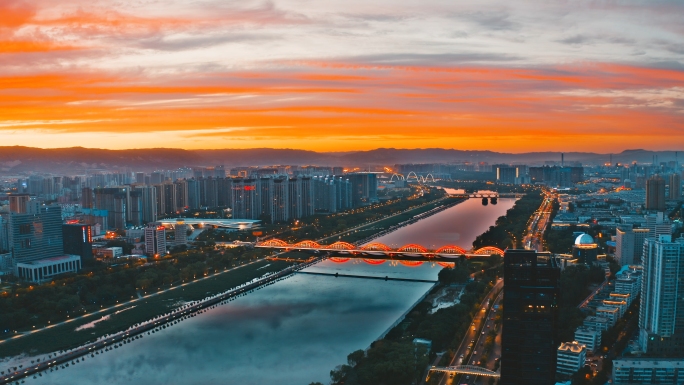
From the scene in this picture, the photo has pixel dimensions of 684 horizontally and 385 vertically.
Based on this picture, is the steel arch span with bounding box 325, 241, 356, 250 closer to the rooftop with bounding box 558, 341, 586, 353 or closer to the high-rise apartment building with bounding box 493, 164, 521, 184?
the rooftop with bounding box 558, 341, 586, 353

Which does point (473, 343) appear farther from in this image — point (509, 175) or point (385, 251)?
point (509, 175)

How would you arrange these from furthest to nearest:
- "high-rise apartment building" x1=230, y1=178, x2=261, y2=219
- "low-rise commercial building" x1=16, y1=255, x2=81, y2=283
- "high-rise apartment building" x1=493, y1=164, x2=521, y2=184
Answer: "high-rise apartment building" x1=493, y1=164, x2=521, y2=184 → "high-rise apartment building" x1=230, y1=178, x2=261, y2=219 → "low-rise commercial building" x1=16, y1=255, x2=81, y2=283

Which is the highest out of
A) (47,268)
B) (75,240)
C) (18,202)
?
(18,202)

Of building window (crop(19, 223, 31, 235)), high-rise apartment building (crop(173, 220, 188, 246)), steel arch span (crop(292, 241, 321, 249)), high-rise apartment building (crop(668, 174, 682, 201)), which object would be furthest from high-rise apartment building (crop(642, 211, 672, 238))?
high-rise apartment building (crop(668, 174, 682, 201))

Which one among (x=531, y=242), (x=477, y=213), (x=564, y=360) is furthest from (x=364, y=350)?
(x=477, y=213)

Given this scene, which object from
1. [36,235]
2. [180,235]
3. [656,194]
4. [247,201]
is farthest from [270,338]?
[656,194]

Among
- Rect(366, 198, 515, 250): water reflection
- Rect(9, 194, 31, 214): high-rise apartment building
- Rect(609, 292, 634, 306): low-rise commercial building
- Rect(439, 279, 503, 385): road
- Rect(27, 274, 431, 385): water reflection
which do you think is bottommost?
A: Rect(27, 274, 431, 385): water reflection
